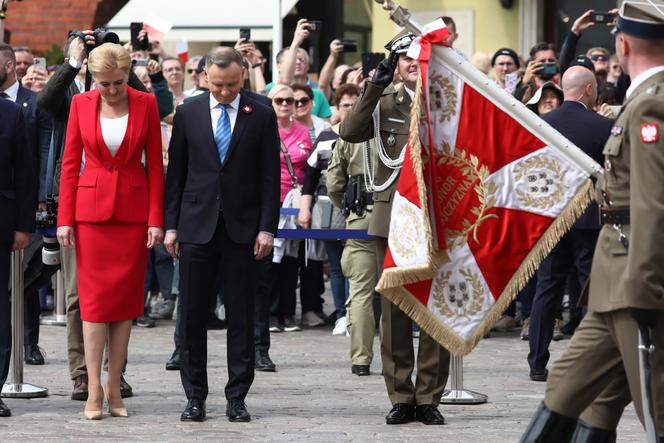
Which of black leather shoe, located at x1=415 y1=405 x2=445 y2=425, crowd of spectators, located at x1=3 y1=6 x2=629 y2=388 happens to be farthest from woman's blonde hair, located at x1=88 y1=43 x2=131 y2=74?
crowd of spectators, located at x1=3 y1=6 x2=629 y2=388

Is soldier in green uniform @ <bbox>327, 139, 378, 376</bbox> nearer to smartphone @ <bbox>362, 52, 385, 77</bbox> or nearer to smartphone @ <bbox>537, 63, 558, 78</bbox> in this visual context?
smartphone @ <bbox>362, 52, 385, 77</bbox>

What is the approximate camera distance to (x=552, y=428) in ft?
20.9

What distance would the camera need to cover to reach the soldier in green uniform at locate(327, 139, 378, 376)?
36.0 ft

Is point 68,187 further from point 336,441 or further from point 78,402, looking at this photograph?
point 336,441

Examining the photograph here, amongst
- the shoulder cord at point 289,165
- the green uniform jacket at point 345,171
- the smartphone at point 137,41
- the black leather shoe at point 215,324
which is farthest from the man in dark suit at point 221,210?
the black leather shoe at point 215,324

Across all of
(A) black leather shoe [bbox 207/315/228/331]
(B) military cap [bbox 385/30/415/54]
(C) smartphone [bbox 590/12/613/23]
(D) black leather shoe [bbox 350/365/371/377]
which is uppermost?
(C) smartphone [bbox 590/12/613/23]

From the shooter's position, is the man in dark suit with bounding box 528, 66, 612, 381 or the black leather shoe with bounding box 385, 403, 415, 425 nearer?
the black leather shoe with bounding box 385, 403, 415, 425

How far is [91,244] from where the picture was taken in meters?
9.04

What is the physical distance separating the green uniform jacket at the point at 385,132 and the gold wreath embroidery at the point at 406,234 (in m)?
0.81

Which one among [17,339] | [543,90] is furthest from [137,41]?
[17,339]

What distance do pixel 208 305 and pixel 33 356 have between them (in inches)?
104

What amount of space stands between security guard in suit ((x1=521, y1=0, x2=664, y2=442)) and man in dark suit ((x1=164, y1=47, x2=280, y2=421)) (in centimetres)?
296

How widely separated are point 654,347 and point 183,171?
3748mm

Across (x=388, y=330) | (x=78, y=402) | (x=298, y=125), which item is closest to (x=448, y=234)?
(x=388, y=330)
